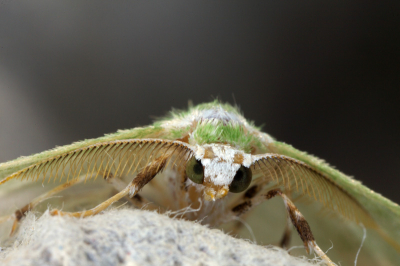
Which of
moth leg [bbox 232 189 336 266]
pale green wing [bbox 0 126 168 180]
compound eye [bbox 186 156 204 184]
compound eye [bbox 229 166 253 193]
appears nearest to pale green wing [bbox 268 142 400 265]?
moth leg [bbox 232 189 336 266]

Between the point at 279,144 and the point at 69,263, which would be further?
the point at 279,144

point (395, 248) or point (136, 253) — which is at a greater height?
point (136, 253)

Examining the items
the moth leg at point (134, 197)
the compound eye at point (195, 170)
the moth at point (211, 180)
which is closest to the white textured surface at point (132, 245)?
the moth at point (211, 180)

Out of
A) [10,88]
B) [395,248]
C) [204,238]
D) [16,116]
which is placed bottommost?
[395,248]

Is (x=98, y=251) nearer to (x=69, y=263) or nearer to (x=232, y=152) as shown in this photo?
(x=69, y=263)

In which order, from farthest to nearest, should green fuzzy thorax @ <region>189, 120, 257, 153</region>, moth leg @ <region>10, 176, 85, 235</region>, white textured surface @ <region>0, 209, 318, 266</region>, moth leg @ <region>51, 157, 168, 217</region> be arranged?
moth leg @ <region>10, 176, 85, 235</region>
green fuzzy thorax @ <region>189, 120, 257, 153</region>
moth leg @ <region>51, 157, 168, 217</region>
white textured surface @ <region>0, 209, 318, 266</region>

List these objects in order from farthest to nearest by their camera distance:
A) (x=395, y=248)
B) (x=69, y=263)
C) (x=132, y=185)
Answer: (x=395, y=248)
(x=132, y=185)
(x=69, y=263)

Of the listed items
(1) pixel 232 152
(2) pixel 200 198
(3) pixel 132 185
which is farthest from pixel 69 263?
(2) pixel 200 198

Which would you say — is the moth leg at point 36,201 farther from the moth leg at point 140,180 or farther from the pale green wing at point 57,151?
the moth leg at point 140,180

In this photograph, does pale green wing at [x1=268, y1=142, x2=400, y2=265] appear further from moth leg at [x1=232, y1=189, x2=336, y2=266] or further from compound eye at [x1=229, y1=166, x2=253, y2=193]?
compound eye at [x1=229, y1=166, x2=253, y2=193]
